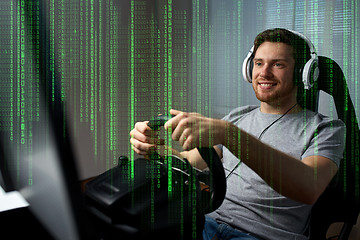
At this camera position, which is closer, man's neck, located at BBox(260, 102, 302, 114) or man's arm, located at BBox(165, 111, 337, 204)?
man's arm, located at BBox(165, 111, 337, 204)

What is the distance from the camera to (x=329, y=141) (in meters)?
0.64

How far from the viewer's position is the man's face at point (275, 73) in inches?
29.1

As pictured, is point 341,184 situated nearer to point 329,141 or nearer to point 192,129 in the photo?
point 329,141

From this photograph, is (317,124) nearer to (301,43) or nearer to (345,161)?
(345,161)

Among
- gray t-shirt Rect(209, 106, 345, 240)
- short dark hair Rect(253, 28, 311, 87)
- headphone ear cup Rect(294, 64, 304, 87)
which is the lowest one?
gray t-shirt Rect(209, 106, 345, 240)

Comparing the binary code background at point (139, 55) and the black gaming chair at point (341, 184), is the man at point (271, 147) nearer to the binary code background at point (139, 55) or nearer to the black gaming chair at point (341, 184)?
the black gaming chair at point (341, 184)

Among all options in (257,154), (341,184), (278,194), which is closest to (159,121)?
(257,154)

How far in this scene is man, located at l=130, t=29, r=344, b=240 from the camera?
0.47m

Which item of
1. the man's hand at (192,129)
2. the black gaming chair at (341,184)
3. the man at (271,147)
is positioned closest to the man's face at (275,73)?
the man at (271,147)

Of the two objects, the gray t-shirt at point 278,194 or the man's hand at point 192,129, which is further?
the gray t-shirt at point 278,194

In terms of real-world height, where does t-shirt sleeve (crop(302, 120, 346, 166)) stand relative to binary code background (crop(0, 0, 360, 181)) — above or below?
below

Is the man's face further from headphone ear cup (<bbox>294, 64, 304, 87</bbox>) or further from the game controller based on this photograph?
the game controller

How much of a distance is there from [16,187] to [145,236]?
0.72m

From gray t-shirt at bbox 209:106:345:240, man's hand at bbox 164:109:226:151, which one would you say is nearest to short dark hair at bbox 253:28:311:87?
gray t-shirt at bbox 209:106:345:240
